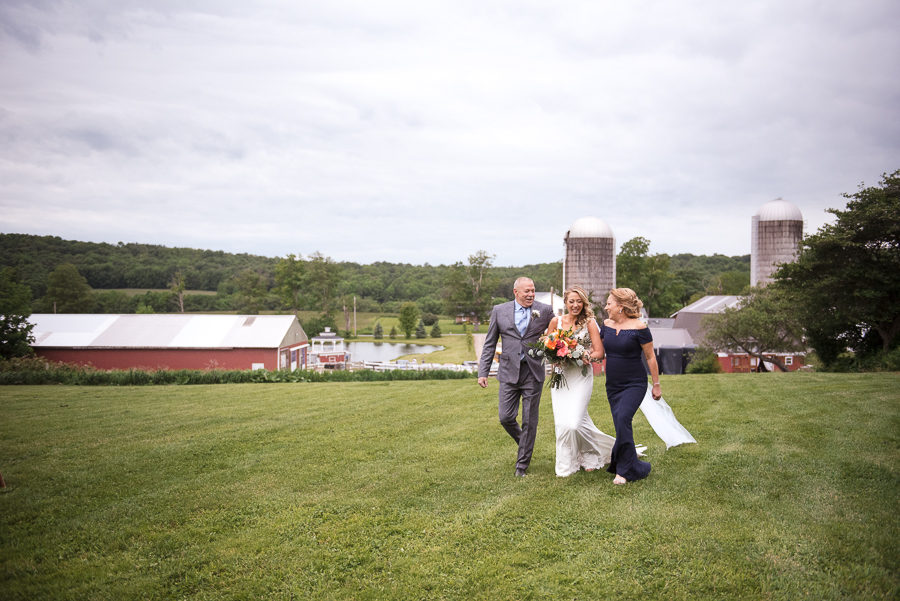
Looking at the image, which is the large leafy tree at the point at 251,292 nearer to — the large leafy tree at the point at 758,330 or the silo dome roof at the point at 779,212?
the large leafy tree at the point at 758,330

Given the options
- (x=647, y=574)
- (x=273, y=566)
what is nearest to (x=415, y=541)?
(x=273, y=566)

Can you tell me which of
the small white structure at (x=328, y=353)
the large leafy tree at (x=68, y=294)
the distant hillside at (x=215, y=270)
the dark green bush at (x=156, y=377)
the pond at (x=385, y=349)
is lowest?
the pond at (x=385, y=349)

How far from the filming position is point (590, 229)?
33.2m

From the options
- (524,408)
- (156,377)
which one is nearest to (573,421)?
(524,408)

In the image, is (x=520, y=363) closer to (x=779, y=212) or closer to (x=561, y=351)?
(x=561, y=351)

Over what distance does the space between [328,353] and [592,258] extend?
19.5 meters

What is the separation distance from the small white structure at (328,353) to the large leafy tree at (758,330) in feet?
75.8

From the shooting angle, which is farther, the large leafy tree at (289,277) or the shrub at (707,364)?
the large leafy tree at (289,277)

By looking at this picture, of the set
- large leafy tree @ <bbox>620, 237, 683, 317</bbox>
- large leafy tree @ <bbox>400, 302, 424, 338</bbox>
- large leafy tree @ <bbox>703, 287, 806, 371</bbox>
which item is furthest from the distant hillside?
large leafy tree @ <bbox>703, 287, 806, 371</bbox>

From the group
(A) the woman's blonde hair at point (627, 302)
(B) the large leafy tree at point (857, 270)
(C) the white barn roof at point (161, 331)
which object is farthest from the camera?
(C) the white barn roof at point (161, 331)

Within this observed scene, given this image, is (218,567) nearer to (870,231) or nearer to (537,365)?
(537,365)

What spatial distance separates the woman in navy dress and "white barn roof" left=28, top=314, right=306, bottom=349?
24.8m

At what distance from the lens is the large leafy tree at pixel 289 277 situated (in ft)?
218

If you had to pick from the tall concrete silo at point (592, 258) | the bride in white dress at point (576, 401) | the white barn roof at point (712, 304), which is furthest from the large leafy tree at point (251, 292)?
the bride in white dress at point (576, 401)
